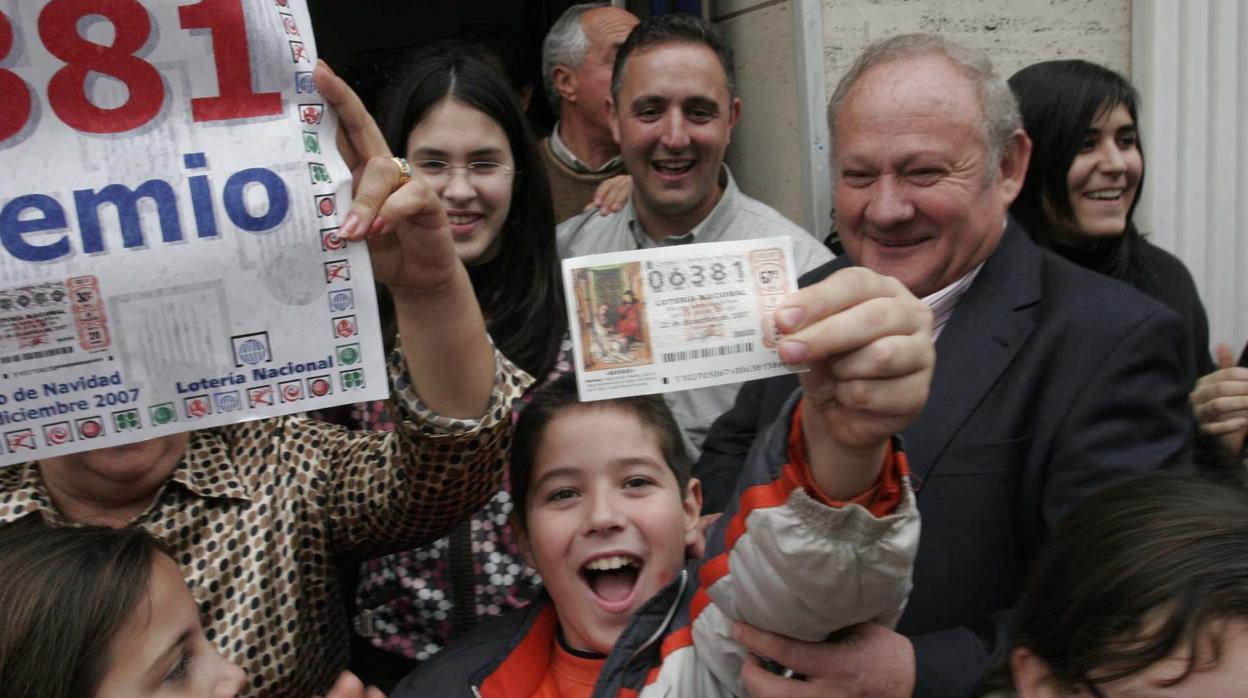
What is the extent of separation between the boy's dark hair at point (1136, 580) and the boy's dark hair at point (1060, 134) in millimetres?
1737

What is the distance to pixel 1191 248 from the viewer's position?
451 centimetres

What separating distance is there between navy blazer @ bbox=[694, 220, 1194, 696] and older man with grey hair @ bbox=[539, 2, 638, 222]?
7.22ft

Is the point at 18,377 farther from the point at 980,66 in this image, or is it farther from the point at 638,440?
the point at 980,66

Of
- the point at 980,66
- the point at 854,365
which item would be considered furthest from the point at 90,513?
the point at 980,66

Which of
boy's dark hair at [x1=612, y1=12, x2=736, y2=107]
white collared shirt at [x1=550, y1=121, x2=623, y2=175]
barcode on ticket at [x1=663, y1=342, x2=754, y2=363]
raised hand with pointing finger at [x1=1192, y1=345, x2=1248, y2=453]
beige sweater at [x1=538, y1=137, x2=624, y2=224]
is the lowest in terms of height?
raised hand with pointing finger at [x1=1192, y1=345, x2=1248, y2=453]

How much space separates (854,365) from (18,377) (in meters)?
1.14

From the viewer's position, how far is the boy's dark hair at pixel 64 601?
60.1 inches

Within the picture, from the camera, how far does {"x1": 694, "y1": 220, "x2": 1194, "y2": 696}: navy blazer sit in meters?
1.89

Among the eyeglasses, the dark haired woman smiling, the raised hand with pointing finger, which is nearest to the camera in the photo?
the raised hand with pointing finger

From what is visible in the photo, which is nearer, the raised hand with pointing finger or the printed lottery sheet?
the printed lottery sheet

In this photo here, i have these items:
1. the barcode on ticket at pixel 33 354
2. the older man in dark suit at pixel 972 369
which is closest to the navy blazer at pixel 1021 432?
the older man in dark suit at pixel 972 369

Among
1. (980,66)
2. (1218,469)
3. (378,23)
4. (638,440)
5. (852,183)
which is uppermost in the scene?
(378,23)

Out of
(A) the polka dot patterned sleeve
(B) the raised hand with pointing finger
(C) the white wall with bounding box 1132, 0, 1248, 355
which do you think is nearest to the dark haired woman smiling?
(B) the raised hand with pointing finger

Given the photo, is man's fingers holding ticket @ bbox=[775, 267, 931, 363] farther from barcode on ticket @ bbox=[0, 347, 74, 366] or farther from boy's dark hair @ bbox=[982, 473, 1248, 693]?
barcode on ticket @ bbox=[0, 347, 74, 366]
